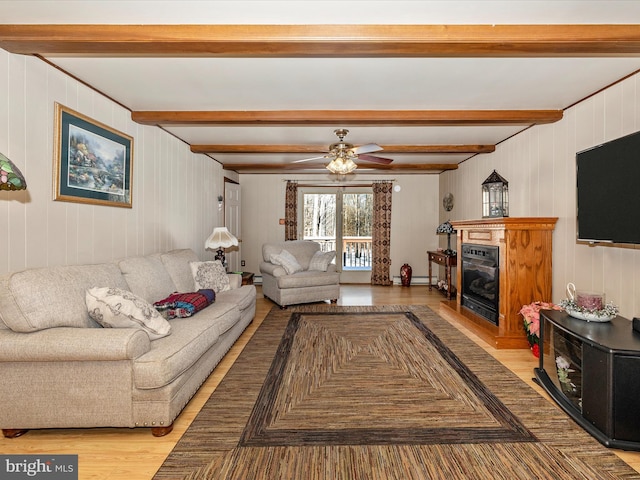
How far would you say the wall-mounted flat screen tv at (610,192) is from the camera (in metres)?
2.28

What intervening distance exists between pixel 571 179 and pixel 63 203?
4.61 metres

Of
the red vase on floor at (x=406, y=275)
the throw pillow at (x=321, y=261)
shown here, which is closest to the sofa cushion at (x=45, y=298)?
the throw pillow at (x=321, y=261)

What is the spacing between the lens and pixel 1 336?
1.91m

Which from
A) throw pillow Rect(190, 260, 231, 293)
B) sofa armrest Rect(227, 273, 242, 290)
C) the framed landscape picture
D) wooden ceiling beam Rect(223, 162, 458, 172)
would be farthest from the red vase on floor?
the framed landscape picture

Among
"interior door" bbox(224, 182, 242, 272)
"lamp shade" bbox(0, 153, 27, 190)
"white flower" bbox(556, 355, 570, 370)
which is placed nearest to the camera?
"lamp shade" bbox(0, 153, 27, 190)

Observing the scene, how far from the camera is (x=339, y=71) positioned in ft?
8.63

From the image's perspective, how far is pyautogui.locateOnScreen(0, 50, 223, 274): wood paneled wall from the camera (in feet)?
7.29

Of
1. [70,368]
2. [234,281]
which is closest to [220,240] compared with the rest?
[234,281]

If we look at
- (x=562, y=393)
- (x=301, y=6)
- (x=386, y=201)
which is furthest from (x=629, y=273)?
(x=386, y=201)

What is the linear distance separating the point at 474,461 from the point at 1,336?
2742mm

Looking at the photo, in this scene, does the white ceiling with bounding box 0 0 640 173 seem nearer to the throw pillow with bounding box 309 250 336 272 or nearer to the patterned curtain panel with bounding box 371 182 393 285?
the throw pillow with bounding box 309 250 336 272

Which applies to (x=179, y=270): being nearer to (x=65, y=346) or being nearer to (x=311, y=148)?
(x=65, y=346)

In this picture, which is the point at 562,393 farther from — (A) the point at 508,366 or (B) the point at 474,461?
(B) the point at 474,461

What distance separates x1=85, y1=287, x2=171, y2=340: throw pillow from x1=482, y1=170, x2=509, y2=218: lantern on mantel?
4.37 m
